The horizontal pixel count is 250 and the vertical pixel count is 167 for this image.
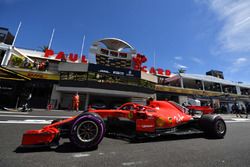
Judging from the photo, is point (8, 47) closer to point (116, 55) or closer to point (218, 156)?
point (116, 55)

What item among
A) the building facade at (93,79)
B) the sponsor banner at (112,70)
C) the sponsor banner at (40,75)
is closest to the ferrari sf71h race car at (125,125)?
the building facade at (93,79)

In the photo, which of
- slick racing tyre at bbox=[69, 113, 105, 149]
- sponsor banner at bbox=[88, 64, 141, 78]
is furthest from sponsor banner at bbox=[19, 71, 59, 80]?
slick racing tyre at bbox=[69, 113, 105, 149]

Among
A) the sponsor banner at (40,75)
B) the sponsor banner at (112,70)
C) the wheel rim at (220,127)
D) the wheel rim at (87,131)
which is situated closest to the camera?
the wheel rim at (87,131)

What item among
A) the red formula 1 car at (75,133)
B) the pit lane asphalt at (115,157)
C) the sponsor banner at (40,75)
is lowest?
the pit lane asphalt at (115,157)

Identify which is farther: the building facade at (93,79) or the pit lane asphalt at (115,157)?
the building facade at (93,79)

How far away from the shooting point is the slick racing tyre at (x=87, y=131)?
2.66m

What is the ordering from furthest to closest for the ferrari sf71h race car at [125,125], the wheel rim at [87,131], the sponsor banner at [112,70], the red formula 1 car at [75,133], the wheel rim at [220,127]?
the sponsor banner at [112,70]
the wheel rim at [220,127]
the wheel rim at [87,131]
the ferrari sf71h race car at [125,125]
the red formula 1 car at [75,133]

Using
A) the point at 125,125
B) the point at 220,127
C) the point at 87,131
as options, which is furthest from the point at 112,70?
the point at 87,131

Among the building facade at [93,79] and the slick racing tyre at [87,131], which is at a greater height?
the building facade at [93,79]

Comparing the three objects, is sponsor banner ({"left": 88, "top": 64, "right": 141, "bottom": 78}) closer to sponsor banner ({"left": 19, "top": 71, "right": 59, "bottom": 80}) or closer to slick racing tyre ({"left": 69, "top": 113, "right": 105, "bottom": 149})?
sponsor banner ({"left": 19, "top": 71, "right": 59, "bottom": 80})

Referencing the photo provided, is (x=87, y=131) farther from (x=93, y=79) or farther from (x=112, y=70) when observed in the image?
(x=112, y=70)

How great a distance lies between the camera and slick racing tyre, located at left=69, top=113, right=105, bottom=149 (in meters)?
2.66

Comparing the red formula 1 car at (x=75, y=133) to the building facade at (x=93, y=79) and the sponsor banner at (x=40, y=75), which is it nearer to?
the building facade at (x=93, y=79)

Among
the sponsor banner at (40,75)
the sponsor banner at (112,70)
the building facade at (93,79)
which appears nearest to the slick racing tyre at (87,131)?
the building facade at (93,79)
